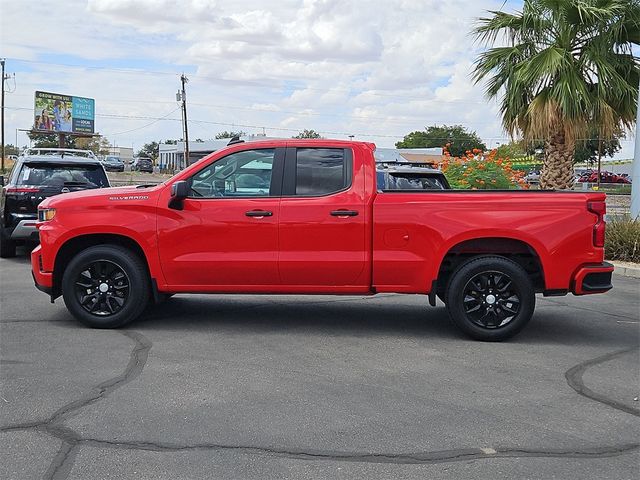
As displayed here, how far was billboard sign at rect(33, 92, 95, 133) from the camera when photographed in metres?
76.2

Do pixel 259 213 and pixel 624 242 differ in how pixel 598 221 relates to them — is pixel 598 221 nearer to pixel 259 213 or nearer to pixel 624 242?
pixel 259 213

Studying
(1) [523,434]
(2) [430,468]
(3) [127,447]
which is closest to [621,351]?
(1) [523,434]

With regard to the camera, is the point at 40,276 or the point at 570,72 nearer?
the point at 40,276

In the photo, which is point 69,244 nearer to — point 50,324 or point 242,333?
point 50,324

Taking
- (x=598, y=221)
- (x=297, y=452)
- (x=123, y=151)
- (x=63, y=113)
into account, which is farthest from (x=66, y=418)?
(x=123, y=151)

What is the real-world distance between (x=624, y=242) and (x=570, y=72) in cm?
494

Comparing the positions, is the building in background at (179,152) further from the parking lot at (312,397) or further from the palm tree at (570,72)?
the parking lot at (312,397)

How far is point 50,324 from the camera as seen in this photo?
313 inches

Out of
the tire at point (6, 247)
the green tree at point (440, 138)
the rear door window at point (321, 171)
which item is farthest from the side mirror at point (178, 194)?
the green tree at point (440, 138)

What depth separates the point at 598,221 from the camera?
7371mm

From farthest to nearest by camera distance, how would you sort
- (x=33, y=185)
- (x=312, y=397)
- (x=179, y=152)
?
1. (x=179, y=152)
2. (x=33, y=185)
3. (x=312, y=397)

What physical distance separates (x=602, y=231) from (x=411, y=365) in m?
2.42

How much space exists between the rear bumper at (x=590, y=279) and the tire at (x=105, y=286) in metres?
4.27

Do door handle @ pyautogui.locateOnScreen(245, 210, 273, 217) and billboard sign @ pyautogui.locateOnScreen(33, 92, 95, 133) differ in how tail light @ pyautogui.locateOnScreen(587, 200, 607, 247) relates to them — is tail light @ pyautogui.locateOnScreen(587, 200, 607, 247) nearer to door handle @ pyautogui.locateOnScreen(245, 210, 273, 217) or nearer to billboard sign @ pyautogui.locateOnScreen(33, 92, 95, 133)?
door handle @ pyautogui.locateOnScreen(245, 210, 273, 217)
